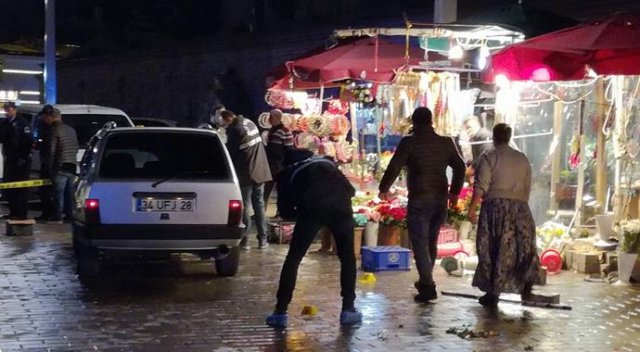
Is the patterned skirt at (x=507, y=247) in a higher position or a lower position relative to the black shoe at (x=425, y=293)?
higher

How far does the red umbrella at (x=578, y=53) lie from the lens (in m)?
9.84

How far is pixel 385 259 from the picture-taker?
11.6m

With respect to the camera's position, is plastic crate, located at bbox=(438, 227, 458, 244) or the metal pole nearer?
plastic crate, located at bbox=(438, 227, 458, 244)

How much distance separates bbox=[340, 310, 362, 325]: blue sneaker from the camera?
8.59m

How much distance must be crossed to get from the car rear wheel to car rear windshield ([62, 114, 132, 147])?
7.73 metres

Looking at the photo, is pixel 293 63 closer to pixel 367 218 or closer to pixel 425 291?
pixel 367 218

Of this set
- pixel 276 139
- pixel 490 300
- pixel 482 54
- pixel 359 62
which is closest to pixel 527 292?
pixel 490 300

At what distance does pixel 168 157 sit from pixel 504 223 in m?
3.63

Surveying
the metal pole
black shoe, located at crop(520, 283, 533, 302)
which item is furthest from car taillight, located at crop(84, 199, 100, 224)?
the metal pole

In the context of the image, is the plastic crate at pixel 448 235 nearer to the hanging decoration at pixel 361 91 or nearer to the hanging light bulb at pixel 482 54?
the hanging light bulb at pixel 482 54

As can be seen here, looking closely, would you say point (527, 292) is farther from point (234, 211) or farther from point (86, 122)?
point (86, 122)

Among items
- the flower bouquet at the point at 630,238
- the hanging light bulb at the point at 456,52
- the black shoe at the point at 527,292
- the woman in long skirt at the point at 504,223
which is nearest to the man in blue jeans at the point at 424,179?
the woman in long skirt at the point at 504,223

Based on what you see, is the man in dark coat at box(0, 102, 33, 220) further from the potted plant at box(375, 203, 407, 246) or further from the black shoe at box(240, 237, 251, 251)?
the potted plant at box(375, 203, 407, 246)

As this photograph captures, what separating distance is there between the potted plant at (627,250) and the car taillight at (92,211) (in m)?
5.57
